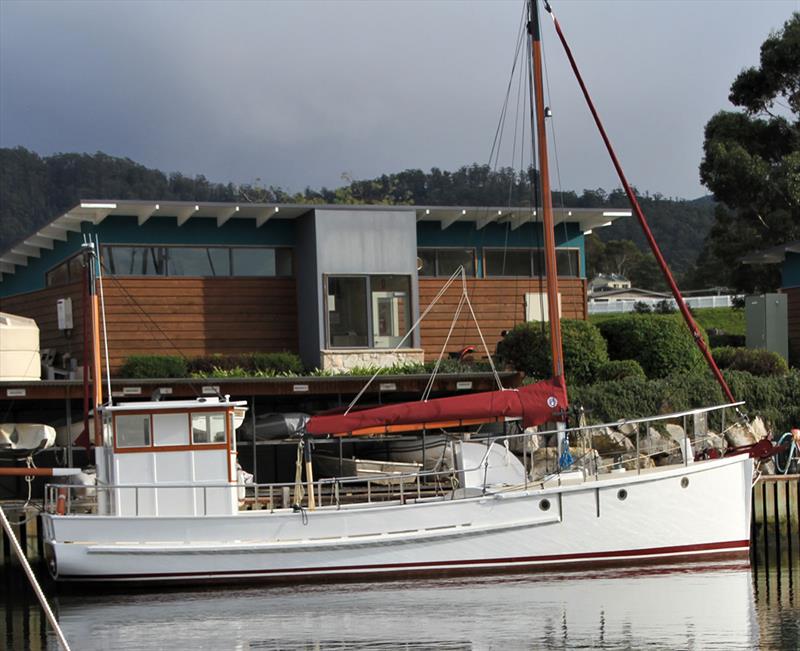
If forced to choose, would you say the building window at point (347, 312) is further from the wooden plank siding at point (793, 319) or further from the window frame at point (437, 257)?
the wooden plank siding at point (793, 319)

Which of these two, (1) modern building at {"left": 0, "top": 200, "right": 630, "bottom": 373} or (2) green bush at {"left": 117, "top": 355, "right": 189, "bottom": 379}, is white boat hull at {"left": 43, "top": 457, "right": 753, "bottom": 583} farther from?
(1) modern building at {"left": 0, "top": 200, "right": 630, "bottom": 373}

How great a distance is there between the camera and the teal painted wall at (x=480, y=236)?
3634 centimetres

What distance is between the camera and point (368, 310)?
110ft

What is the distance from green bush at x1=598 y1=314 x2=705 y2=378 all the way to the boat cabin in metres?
13.7

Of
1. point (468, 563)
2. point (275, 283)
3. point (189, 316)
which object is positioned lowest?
point (468, 563)

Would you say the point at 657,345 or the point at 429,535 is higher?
the point at 657,345

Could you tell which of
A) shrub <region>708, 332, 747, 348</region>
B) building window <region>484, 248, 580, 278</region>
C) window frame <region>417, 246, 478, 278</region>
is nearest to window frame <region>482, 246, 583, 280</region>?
building window <region>484, 248, 580, 278</region>

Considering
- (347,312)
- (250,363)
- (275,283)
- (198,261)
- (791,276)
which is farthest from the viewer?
(791,276)

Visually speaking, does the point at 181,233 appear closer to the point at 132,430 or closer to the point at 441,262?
the point at 441,262

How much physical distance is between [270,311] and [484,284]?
650 centimetres

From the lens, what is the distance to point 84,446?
25203 millimetres

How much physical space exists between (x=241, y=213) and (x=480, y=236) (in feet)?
25.0

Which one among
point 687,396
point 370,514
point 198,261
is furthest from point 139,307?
point 687,396

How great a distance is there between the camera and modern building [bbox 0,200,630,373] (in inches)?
1282
